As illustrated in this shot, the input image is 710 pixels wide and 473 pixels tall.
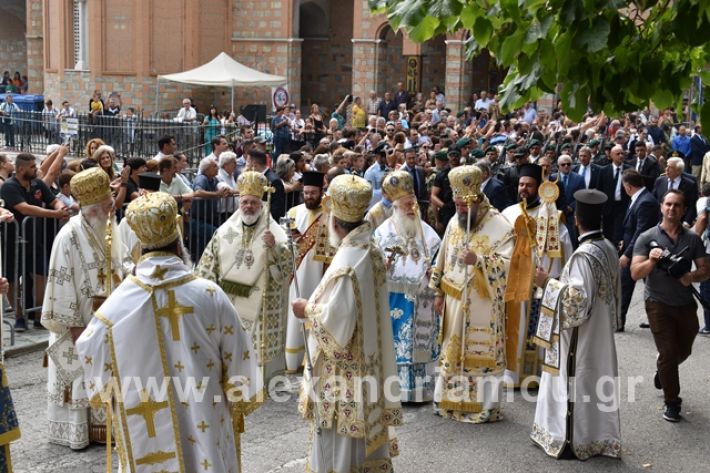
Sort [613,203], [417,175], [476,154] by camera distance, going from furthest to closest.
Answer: [613,203] → [476,154] → [417,175]

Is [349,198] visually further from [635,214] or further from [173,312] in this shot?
[635,214]

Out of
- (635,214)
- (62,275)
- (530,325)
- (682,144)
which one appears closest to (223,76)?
(682,144)

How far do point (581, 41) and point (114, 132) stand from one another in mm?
22165

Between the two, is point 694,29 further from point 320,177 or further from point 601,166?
point 601,166

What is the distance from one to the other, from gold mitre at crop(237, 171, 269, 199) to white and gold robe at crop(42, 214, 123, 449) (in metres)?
1.32

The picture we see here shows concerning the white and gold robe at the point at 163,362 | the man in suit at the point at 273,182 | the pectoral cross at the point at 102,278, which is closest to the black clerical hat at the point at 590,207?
the white and gold robe at the point at 163,362

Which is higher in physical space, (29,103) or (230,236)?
(29,103)

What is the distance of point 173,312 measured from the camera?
204 inches

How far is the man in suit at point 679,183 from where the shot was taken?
16.2 meters

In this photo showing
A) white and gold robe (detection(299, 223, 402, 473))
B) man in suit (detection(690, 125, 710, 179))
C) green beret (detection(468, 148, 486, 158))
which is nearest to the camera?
white and gold robe (detection(299, 223, 402, 473))

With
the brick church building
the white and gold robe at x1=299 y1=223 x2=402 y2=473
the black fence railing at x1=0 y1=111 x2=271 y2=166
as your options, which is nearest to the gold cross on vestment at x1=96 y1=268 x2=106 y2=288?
the white and gold robe at x1=299 y1=223 x2=402 y2=473

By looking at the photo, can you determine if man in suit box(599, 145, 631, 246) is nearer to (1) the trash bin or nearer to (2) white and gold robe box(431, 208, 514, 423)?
(2) white and gold robe box(431, 208, 514, 423)

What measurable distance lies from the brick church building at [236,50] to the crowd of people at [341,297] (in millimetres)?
21692

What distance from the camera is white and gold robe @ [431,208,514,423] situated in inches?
347
